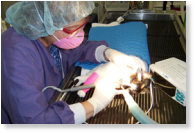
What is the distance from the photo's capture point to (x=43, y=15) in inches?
37.1

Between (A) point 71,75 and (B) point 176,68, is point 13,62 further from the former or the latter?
(B) point 176,68

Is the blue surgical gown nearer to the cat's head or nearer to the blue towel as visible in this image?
the cat's head

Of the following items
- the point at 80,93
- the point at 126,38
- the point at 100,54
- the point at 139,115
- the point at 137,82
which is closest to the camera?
the point at 139,115

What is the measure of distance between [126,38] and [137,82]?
790 mm

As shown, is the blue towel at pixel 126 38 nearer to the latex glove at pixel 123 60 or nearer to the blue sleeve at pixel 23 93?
the latex glove at pixel 123 60

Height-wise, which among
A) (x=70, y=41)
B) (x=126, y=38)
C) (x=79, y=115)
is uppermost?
(x=70, y=41)

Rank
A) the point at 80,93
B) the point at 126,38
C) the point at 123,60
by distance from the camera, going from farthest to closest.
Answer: the point at 126,38 → the point at 123,60 → the point at 80,93

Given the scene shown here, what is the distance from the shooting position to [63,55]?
60.2 inches

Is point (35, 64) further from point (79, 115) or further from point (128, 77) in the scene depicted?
point (128, 77)

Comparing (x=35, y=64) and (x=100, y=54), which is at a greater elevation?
(x=35, y=64)

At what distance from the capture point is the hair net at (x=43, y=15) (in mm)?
917

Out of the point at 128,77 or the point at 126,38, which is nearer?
the point at 128,77

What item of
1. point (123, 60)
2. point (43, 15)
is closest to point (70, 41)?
point (43, 15)

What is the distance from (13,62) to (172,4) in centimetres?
322
